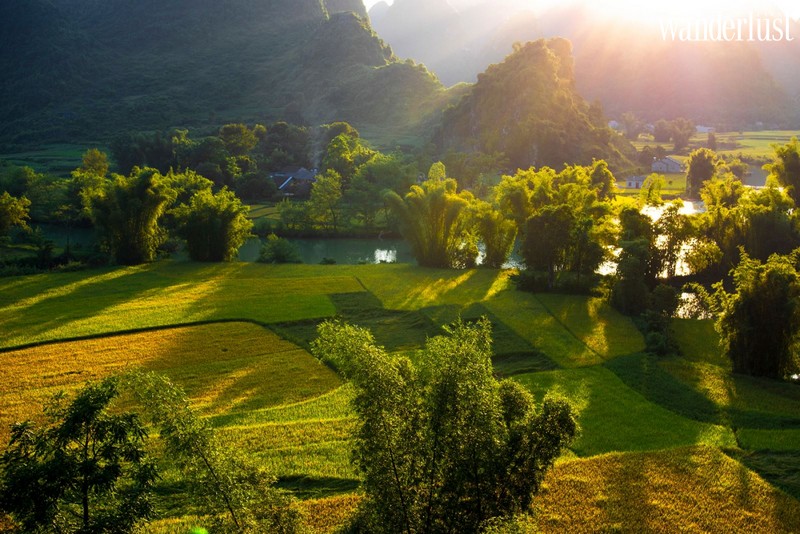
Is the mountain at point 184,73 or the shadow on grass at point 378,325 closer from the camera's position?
the shadow on grass at point 378,325

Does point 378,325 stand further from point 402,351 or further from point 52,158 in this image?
point 52,158

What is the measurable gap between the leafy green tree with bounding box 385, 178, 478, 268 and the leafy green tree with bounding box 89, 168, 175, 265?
16.6m

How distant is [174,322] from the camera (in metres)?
27.6

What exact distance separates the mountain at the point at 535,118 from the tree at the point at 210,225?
54110 mm

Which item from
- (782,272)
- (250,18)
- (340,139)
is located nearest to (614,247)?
(782,272)

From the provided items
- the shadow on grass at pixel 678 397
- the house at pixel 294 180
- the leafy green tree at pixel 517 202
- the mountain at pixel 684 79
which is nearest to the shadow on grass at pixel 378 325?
the shadow on grass at pixel 678 397

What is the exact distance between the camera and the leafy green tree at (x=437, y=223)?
39.9 meters

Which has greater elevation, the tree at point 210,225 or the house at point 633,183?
the house at point 633,183

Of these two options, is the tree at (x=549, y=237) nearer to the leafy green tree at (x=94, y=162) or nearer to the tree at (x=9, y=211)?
the tree at (x=9, y=211)

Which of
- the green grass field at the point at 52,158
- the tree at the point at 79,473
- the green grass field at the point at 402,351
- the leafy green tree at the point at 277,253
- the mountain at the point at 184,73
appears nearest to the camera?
the tree at the point at 79,473

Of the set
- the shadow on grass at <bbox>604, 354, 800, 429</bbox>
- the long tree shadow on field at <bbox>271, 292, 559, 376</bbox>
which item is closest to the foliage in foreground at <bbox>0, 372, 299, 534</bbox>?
the long tree shadow on field at <bbox>271, 292, 559, 376</bbox>

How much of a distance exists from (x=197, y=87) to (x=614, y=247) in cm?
13215

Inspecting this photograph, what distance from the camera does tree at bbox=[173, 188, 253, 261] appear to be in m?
41.8

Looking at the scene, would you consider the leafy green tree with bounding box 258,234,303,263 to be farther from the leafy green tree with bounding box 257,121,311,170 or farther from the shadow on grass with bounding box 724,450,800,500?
the leafy green tree with bounding box 257,121,311,170
